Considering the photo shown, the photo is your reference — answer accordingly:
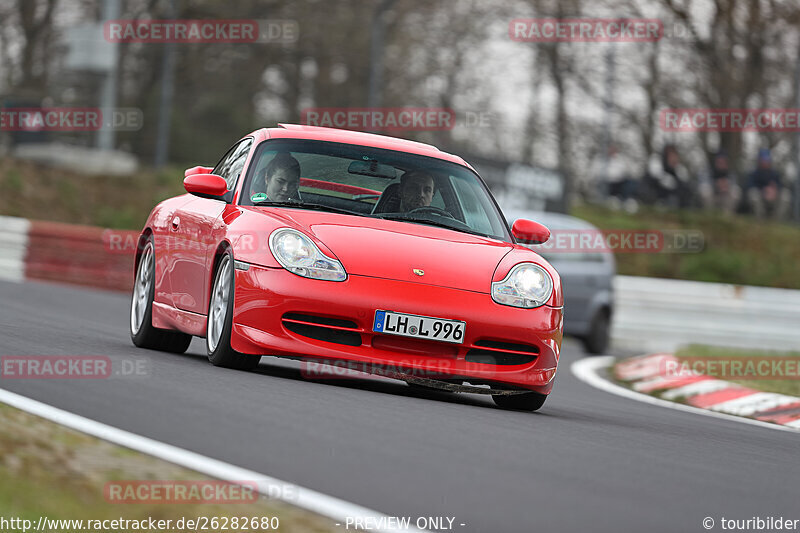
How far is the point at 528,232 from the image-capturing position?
28.2 feet

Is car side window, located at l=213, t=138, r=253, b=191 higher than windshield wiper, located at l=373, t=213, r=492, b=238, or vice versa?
car side window, located at l=213, t=138, r=253, b=191

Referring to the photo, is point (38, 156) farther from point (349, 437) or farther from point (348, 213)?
point (349, 437)

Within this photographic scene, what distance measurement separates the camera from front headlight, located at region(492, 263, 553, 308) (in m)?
7.66

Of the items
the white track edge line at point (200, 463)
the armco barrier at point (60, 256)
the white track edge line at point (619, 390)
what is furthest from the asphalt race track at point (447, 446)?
the armco barrier at point (60, 256)

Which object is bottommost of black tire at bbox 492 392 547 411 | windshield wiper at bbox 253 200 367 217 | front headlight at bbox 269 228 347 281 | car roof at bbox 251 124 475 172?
black tire at bbox 492 392 547 411

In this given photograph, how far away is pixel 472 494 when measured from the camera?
15.4 ft

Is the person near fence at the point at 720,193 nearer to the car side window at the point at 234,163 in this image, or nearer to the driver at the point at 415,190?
the car side window at the point at 234,163

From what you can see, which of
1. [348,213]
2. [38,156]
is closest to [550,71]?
[38,156]

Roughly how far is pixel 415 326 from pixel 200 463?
2807 mm

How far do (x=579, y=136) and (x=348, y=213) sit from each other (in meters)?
37.2

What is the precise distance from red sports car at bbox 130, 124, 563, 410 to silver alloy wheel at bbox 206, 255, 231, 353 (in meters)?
0.02

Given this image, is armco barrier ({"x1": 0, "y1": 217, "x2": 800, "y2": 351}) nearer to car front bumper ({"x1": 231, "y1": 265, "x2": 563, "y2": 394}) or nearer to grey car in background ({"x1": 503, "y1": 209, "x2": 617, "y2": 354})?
grey car in background ({"x1": 503, "y1": 209, "x2": 617, "y2": 354})

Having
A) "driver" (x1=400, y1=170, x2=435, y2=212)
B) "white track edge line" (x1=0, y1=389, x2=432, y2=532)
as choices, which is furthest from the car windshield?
"white track edge line" (x1=0, y1=389, x2=432, y2=532)

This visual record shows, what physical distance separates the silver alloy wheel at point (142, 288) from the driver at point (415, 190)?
1788 mm
